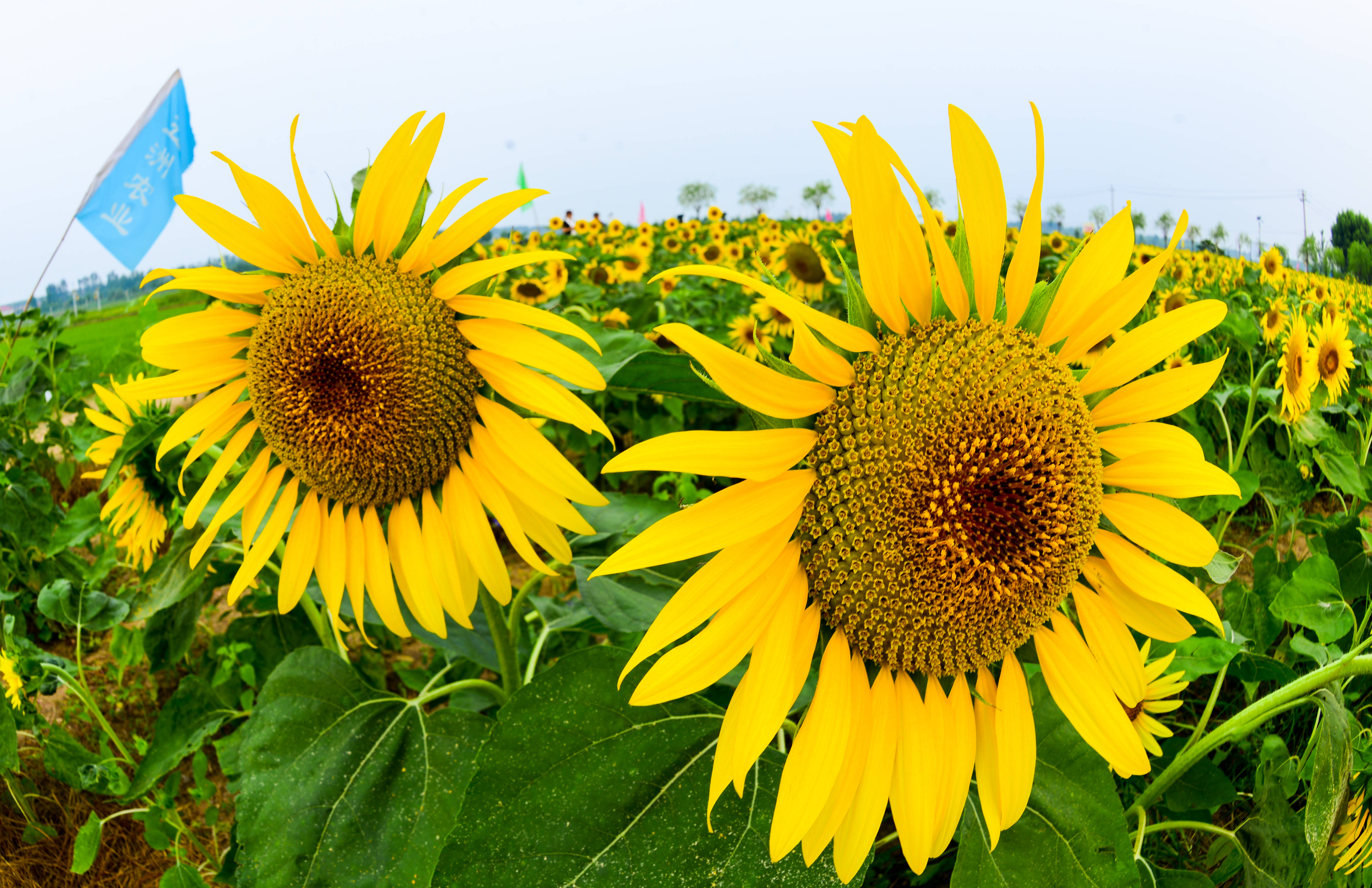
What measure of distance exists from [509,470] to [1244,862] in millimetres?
1360

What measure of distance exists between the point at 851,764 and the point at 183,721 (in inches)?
75.7

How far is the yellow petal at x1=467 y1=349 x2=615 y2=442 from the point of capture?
3.34ft

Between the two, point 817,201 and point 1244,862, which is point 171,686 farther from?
point 817,201

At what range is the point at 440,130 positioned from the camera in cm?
110

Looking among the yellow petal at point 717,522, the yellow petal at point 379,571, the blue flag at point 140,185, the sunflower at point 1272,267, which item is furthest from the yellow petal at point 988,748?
the blue flag at point 140,185

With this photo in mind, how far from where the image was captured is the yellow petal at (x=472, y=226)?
1047 mm

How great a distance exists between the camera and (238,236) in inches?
46.4

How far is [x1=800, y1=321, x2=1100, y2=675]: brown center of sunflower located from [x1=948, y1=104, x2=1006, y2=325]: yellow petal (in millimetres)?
48

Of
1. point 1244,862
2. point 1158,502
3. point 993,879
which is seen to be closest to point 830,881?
point 993,879

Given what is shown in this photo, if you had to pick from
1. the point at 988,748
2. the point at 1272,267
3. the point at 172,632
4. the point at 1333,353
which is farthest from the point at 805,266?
the point at 988,748

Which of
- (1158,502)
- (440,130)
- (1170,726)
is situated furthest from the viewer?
(1170,726)

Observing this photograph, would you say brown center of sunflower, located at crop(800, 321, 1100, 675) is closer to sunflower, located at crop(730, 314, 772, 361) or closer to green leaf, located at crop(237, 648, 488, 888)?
green leaf, located at crop(237, 648, 488, 888)

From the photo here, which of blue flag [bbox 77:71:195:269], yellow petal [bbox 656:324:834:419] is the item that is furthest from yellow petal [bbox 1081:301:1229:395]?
blue flag [bbox 77:71:195:269]

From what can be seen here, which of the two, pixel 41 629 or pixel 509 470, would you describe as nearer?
pixel 509 470
